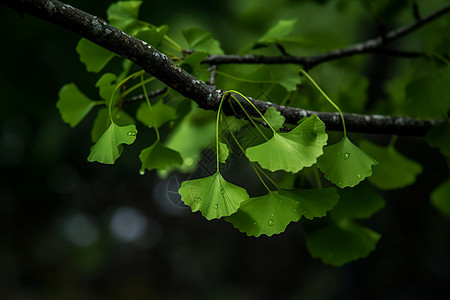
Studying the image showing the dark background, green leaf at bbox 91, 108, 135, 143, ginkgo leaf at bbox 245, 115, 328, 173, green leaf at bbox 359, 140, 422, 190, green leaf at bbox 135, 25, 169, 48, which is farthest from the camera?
the dark background

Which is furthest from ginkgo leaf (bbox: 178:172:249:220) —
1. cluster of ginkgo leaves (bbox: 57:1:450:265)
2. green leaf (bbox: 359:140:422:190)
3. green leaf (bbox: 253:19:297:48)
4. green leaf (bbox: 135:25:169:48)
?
green leaf (bbox: 359:140:422:190)

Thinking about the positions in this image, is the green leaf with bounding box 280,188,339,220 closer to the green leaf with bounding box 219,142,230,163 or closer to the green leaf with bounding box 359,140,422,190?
the green leaf with bounding box 219,142,230,163

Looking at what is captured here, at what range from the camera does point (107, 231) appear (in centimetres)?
626

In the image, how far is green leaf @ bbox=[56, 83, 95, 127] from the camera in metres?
0.66

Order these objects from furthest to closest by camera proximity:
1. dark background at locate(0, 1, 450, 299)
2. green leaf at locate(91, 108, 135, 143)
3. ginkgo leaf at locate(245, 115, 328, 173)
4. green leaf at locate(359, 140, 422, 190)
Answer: dark background at locate(0, 1, 450, 299)
green leaf at locate(359, 140, 422, 190)
green leaf at locate(91, 108, 135, 143)
ginkgo leaf at locate(245, 115, 328, 173)

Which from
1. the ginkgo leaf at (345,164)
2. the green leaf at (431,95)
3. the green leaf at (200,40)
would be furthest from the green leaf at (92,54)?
the green leaf at (431,95)

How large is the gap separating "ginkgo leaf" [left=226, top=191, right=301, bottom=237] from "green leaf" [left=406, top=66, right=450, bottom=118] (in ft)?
1.16

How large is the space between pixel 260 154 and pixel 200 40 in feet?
0.98

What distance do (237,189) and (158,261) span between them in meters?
6.21

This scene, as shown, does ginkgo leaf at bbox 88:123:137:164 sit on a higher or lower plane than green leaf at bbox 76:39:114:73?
lower

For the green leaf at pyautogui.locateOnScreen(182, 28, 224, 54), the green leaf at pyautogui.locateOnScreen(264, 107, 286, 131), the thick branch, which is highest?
the green leaf at pyautogui.locateOnScreen(182, 28, 224, 54)

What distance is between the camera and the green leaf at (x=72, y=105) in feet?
2.15

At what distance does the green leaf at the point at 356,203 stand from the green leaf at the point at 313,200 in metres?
0.18

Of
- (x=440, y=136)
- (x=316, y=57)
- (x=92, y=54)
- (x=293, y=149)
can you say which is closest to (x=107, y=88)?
(x=92, y=54)
